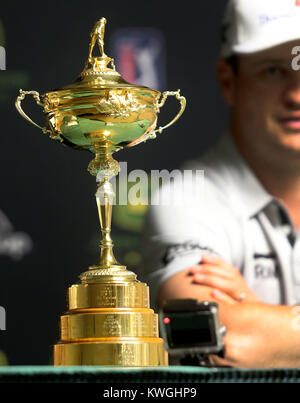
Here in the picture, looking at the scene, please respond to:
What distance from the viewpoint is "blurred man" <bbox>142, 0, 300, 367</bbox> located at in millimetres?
1906

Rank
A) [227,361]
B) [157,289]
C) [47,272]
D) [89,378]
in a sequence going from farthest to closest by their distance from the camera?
[47,272], [157,289], [227,361], [89,378]

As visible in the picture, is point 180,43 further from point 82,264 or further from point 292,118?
point 82,264

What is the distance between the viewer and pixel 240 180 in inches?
87.0

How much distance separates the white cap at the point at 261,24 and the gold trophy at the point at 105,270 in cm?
57

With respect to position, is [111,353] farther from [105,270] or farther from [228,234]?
[228,234]

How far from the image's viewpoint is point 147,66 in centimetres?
216

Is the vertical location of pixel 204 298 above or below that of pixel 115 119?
below

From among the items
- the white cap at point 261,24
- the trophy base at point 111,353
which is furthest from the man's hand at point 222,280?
the white cap at point 261,24

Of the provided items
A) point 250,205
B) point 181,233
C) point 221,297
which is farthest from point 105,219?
point 250,205

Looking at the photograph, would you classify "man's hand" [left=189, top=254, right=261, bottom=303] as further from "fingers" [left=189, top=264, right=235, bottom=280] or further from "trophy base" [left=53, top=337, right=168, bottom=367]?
"trophy base" [left=53, top=337, right=168, bottom=367]

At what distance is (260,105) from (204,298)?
60 cm

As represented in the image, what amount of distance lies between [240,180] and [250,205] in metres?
0.07

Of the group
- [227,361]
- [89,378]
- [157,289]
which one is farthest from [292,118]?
[89,378]

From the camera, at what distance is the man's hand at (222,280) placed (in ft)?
6.15
